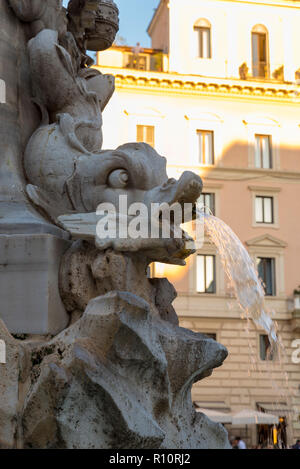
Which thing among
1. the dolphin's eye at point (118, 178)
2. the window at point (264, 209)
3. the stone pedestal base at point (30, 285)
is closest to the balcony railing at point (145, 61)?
the window at point (264, 209)

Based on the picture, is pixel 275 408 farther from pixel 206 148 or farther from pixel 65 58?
pixel 65 58

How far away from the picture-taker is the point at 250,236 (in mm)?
28406

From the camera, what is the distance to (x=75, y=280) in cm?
423

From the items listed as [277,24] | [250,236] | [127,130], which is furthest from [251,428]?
[277,24]

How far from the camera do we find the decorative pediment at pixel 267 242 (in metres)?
28.3

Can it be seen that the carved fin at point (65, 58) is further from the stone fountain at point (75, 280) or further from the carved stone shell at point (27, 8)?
the carved stone shell at point (27, 8)

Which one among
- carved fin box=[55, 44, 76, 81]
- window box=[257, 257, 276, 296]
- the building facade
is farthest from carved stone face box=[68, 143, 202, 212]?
window box=[257, 257, 276, 296]

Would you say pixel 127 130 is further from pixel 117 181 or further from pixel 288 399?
pixel 117 181

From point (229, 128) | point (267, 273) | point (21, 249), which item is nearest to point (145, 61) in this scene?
point (229, 128)

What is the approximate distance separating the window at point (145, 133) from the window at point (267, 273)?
5822 mm

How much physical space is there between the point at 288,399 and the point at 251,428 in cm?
166

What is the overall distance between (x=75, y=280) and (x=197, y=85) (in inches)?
1009

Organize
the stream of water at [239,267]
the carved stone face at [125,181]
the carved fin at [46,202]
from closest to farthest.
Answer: the carved stone face at [125,181]
the carved fin at [46,202]
the stream of water at [239,267]

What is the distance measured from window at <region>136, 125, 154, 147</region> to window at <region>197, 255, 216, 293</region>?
15.5 feet
